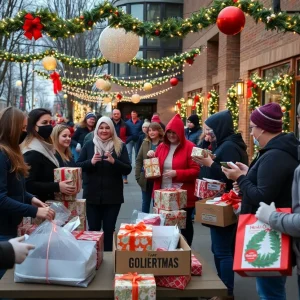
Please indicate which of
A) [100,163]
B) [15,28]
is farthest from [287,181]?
[15,28]

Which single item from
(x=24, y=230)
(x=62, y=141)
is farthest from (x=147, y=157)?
(x=24, y=230)

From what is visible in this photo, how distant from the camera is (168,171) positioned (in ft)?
19.0

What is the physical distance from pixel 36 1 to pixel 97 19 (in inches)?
585

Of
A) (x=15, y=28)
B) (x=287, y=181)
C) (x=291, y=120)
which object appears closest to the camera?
(x=287, y=181)

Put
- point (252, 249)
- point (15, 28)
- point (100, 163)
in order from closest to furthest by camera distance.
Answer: point (252, 249)
point (100, 163)
point (15, 28)

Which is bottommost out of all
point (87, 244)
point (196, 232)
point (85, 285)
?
point (196, 232)

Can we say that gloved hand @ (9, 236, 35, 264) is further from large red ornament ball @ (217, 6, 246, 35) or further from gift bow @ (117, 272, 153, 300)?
large red ornament ball @ (217, 6, 246, 35)

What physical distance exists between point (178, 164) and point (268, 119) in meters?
2.34

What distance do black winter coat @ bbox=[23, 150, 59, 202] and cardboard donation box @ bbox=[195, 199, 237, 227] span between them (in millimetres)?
1414

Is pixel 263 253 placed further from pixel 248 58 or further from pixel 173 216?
pixel 248 58

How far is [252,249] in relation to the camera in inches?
119

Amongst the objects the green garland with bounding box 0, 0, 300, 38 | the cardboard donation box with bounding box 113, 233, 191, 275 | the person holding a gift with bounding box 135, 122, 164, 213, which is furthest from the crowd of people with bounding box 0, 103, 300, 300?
the green garland with bounding box 0, 0, 300, 38

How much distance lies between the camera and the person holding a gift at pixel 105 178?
18.5ft

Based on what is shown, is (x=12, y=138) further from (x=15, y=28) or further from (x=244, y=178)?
(x=15, y=28)
